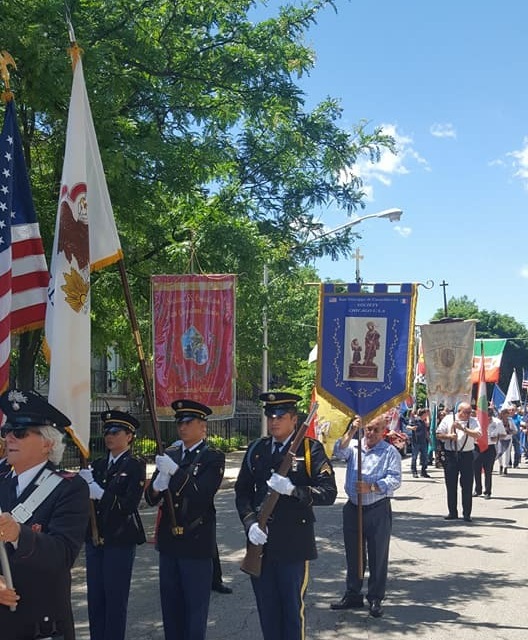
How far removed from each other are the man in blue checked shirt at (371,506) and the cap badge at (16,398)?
162 inches

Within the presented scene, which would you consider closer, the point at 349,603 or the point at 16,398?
the point at 16,398

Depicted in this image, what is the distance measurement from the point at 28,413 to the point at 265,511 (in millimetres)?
2013

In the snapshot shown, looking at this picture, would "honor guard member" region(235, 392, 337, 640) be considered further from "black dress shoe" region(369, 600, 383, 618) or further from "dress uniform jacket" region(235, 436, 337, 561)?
"black dress shoe" region(369, 600, 383, 618)

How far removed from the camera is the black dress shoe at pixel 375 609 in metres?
7.10

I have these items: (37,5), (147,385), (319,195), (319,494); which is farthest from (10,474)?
(319,195)

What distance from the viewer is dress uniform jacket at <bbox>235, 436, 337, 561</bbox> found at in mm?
5191

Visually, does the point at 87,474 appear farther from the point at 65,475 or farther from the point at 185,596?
the point at 65,475

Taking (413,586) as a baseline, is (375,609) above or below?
above

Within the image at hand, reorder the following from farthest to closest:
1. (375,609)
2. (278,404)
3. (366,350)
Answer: (366,350) < (375,609) < (278,404)

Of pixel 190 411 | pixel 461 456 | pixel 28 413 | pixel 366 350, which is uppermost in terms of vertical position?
pixel 366 350

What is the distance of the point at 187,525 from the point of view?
5.46 m

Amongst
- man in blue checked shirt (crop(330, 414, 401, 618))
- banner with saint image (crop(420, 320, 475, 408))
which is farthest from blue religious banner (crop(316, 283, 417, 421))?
banner with saint image (crop(420, 320, 475, 408))

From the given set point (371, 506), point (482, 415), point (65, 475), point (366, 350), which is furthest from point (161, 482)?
point (482, 415)

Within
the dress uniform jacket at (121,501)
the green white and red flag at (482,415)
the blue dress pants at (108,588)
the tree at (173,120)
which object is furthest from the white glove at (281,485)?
the green white and red flag at (482,415)
